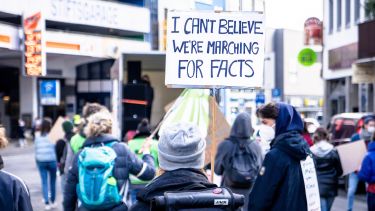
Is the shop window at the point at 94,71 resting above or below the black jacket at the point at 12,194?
above

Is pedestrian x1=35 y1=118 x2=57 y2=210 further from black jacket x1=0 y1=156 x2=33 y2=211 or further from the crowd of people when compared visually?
black jacket x1=0 y1=156 x2=33 y2=211

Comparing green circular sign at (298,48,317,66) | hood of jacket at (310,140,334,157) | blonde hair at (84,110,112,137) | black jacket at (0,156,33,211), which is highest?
green circular sign at (298,48,317,66)

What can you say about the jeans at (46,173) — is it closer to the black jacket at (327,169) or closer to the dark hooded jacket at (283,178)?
the black jacket at (327,169)

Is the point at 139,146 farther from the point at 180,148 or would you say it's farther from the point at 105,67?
the point at 105,67

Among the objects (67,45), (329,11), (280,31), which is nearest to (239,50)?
(329,11)

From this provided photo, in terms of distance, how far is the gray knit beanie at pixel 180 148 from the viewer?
3.16 metres

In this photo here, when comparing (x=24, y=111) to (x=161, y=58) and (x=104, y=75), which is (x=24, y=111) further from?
(x=161, y=58)

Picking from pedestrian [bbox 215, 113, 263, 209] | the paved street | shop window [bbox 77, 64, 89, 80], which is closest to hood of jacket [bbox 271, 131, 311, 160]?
the paved street

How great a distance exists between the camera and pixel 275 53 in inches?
2251

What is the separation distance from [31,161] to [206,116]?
17019mm

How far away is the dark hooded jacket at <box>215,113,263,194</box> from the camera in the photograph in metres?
7.59

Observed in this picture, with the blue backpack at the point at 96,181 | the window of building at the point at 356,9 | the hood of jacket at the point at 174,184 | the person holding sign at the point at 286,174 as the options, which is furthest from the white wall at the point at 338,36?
the hood of jacket at the point at 174,184

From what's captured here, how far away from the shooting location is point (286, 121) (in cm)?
496

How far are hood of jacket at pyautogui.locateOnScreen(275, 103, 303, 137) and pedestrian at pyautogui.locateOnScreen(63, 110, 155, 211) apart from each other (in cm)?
144
